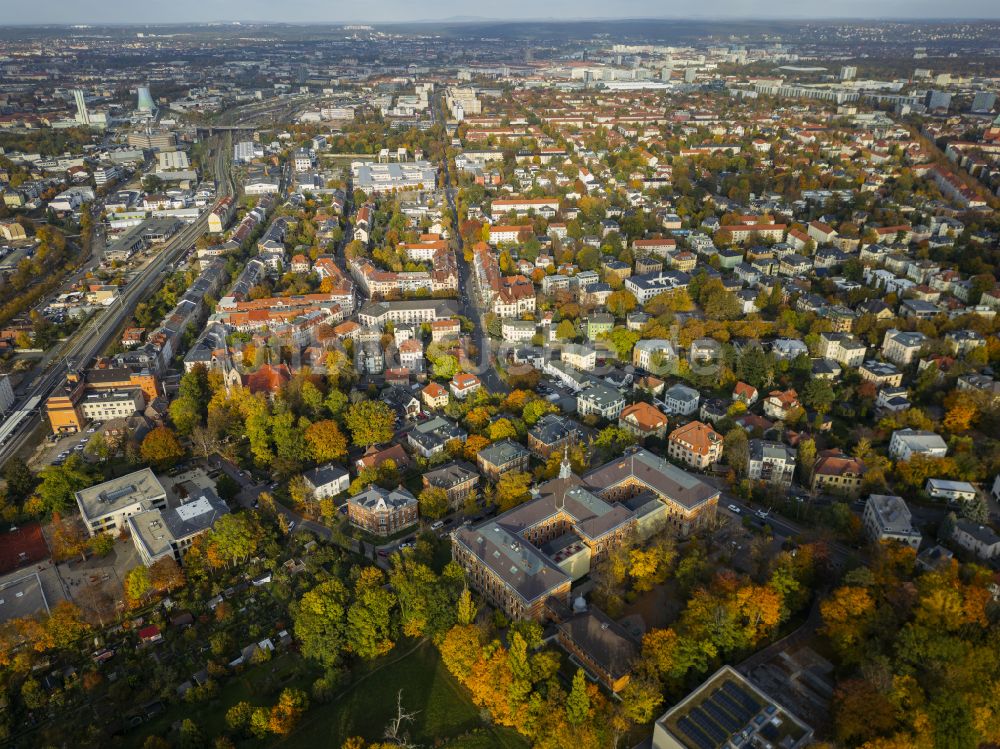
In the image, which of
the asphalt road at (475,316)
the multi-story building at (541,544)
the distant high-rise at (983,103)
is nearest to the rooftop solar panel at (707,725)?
the multi-story building at (541,544)

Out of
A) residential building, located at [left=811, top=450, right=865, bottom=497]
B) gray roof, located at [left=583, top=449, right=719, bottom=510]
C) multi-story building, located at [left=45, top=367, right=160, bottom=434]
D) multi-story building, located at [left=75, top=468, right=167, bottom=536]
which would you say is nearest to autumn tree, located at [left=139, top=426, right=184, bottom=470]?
multi-story building, located at [left=75, top=468, right=167, bottom=536]

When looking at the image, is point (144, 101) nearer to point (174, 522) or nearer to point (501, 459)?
point (174, 522)

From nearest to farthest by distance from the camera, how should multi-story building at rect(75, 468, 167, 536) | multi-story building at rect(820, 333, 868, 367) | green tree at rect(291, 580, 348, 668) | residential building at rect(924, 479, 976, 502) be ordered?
green tree at rect(291, 580, 348, 668)
multi-story building at rect(75, 468, 167, 536)
residential building at rect(924, 479, 976, 502)
multi-story building at rect(820, 333, 868, 367)

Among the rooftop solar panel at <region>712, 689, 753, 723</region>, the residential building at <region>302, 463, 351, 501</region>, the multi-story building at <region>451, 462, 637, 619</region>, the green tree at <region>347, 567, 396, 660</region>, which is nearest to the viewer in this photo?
the rooftop solar panel at <region>712, 689, 753, 723</region>

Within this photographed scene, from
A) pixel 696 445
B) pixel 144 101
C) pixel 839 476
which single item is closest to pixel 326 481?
pixel 696 445

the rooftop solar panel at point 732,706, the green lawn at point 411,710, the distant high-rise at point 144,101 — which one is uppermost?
the distant high-rise at point 144,101

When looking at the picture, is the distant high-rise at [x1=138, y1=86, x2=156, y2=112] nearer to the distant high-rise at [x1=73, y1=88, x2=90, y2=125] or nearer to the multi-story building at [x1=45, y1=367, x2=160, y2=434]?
the distant high-rise at [x1=73, y1=88, x2=90, y2=125]

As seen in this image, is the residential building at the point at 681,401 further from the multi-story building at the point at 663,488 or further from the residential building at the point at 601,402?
the multi-story building at the point at 663,488
